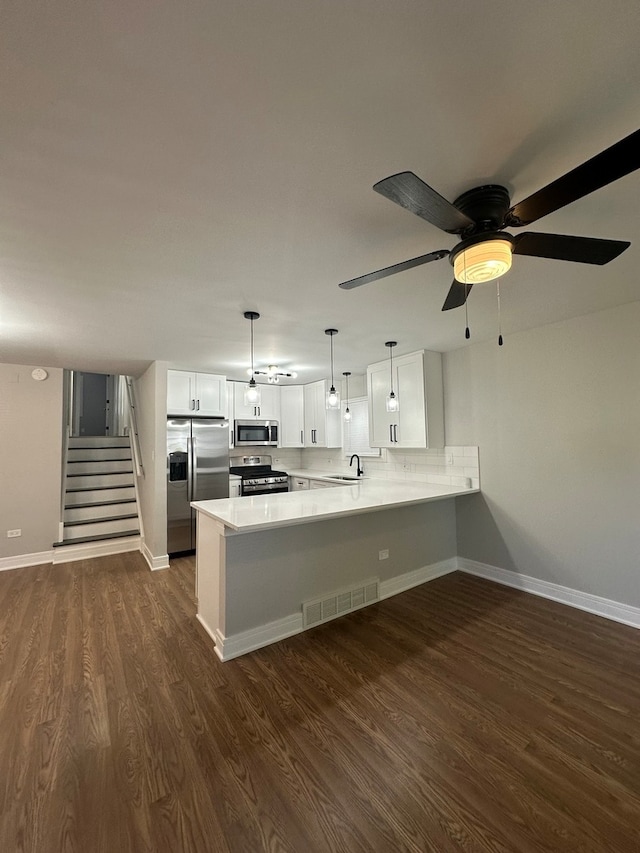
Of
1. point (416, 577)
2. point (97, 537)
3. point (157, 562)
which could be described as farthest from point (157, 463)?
point (416, 577)

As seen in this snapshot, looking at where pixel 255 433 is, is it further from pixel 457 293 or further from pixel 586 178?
pixel 586 178

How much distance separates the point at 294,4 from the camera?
80 cm

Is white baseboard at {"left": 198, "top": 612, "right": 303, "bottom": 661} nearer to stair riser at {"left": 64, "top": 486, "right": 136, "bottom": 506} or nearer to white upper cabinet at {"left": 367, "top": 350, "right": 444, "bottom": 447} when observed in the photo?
white upper cabinet at {"left": 367, "top": 350, "right": 444, "bottom": 447}

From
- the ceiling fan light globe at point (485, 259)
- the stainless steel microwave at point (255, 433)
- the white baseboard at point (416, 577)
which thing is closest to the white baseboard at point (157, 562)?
the stainless steel microwave at point (255, 433)

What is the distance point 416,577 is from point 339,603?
40.2 inches

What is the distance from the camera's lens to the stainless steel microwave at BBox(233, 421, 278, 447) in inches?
221

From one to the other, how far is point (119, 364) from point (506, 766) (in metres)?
4.81

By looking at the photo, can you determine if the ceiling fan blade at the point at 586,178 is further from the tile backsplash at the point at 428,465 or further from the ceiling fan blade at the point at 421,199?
the tile backsplash at the point at 428,465

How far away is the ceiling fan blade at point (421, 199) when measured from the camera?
3.34 ft

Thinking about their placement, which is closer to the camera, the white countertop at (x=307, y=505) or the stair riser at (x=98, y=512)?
the white countertop at (x=307, y=505)

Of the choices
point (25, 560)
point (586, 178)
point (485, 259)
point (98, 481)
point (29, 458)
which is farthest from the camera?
point (98, 481)

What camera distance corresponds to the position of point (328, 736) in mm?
1744

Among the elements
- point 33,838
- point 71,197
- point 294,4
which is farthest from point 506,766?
point 71,197

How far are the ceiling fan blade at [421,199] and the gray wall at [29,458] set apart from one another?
4914mm
